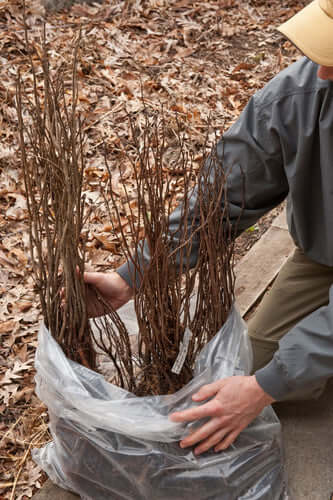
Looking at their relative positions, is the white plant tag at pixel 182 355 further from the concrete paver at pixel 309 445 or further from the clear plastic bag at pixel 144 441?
the concrete paver at pixel 309 445

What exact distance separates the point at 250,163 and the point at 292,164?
15 cm

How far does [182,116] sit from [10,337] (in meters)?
1.87

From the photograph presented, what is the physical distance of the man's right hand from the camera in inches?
74.3

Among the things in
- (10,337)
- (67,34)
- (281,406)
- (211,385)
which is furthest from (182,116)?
(211,385)

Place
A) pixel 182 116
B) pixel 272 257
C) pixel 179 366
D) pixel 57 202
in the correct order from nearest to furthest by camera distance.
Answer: pixel 57 202
pixel 179 366
pixel 272 257
pixel 182 116

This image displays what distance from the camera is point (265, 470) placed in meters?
1.80

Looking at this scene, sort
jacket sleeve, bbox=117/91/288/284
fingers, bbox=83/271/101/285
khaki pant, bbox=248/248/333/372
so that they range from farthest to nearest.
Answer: khaki pant, bbox=248/248/333/372, jacket sleeve, bbox=117/91/288/284, fingers, bbox=83/271/101/285

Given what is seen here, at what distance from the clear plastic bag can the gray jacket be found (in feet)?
0.66

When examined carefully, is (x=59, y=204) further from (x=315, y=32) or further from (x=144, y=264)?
(x=315, y=32)

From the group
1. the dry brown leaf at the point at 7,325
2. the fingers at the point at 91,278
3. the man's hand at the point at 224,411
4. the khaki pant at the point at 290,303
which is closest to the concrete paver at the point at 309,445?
the khaki pant at the point at 290,303

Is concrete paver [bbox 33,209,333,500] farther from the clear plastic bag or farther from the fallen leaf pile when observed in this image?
the fallen leaf pile

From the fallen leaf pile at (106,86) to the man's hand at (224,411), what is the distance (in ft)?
2.51

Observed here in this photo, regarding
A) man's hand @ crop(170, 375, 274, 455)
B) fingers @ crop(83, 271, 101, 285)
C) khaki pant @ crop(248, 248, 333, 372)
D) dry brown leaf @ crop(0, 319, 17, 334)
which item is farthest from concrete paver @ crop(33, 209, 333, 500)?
dry brown leaf @ crop(0, 319, 17, 334)

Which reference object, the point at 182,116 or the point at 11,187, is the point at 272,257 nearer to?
the point at 182,116
